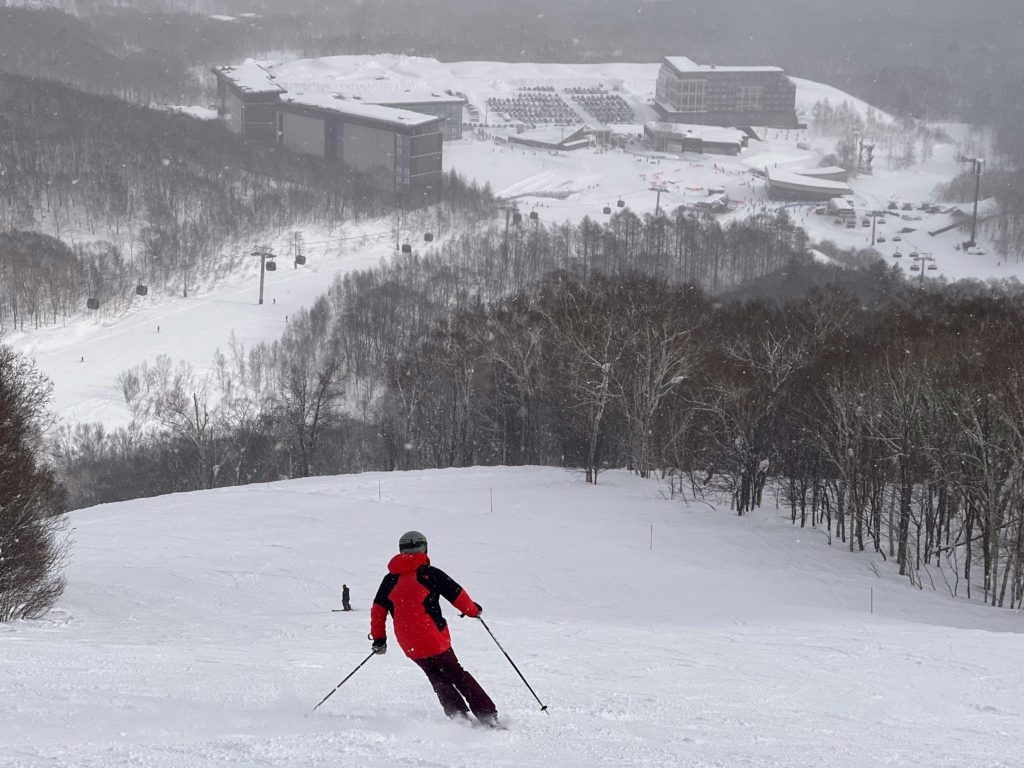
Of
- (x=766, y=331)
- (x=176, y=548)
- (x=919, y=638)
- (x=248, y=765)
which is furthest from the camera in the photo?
(x=766, y=331)

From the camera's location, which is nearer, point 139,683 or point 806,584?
point 139,683

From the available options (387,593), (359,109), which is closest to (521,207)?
(359,109)

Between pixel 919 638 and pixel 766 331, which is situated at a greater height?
pixel 766 331

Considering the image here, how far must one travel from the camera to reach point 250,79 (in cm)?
15462

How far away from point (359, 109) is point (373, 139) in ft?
28.3

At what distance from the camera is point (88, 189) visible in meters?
109

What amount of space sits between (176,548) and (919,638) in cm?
1553

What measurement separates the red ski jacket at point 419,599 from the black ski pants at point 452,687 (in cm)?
8

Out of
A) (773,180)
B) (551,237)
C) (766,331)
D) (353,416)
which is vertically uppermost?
(773,180)

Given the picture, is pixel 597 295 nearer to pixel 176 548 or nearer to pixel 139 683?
pixel 176 548

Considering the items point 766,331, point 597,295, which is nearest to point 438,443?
point 597,295

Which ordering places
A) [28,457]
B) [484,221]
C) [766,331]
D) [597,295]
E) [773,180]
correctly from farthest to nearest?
[773,180] < [484,221] < [597,295] < [766,331] < [28,457]

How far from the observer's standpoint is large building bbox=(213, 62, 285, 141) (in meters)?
144

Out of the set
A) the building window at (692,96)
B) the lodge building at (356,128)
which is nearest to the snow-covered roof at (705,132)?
the building window at (692,96)
